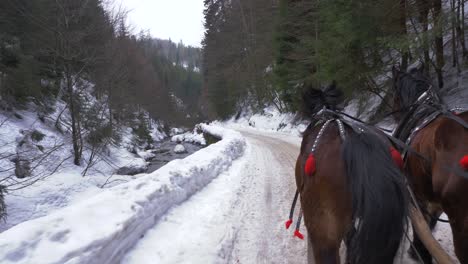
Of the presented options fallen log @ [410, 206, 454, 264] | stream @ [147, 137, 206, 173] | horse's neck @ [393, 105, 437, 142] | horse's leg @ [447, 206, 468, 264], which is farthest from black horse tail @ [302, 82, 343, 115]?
stream @ [147, 137, 206, 173]

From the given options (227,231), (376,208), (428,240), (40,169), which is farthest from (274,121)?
(376,208)

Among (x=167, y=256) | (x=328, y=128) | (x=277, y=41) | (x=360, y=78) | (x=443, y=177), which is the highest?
(x=277, y=41)

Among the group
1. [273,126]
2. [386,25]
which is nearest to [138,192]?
[386,25]

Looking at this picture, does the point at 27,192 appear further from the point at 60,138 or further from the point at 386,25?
the point at 386,25

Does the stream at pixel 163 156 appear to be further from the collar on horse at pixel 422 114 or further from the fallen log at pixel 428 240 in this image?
the fallen log at pixel 428 240

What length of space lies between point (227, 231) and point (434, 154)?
2549 millimetres

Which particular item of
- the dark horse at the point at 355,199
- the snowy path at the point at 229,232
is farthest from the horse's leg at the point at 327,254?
the snowy path at the point at 229,232

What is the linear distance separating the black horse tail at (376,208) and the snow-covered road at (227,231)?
1359mm

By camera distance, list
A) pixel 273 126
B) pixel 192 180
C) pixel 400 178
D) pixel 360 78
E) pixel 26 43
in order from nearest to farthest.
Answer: pixel 400 178 → pixel 192 180 → pixel 360 78 → pixel 26 43 → pixel 273 126

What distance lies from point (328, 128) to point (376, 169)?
66 centimetres

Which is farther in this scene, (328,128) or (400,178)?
(328,128)

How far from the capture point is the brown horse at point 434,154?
2074mm

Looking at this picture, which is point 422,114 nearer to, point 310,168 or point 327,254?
point 310,168

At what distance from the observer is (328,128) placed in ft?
8.21
